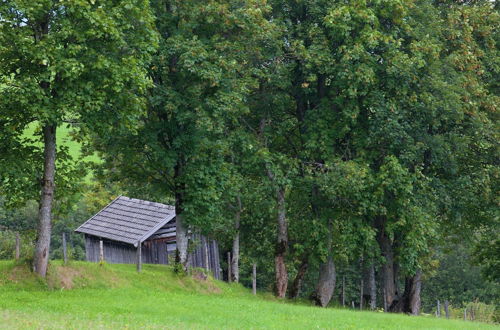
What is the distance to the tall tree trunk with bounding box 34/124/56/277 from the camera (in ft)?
93.8

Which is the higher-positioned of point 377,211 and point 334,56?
point 334,56

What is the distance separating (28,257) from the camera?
29.1 m

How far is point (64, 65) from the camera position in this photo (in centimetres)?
2611

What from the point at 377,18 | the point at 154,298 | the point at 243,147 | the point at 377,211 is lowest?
the point at 154,298

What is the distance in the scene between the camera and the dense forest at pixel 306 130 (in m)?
31.7

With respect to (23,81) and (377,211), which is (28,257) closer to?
(23,81)

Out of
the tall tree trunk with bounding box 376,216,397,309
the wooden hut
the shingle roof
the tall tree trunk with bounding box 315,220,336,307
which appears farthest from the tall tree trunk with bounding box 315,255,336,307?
the shingle roof

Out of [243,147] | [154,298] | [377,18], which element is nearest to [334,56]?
[377,18]

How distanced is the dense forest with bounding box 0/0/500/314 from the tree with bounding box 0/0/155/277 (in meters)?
0.15

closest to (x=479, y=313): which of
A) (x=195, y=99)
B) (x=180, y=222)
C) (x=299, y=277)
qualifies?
(x=299, y=277)

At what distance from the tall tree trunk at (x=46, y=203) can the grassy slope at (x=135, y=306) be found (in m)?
0.65

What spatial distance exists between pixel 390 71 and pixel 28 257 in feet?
59.4

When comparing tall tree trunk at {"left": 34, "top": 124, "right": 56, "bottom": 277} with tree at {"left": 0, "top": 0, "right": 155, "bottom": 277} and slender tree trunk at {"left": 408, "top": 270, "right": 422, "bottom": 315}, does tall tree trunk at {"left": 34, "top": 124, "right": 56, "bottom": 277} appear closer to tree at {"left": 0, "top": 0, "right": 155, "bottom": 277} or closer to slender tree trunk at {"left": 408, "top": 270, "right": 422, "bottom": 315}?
tree at {"left": 0, "top": 0, "right": 155, "bottom": 277}

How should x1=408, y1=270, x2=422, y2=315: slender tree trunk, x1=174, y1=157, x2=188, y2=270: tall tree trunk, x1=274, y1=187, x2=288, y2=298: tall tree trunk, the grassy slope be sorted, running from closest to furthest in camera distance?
the grassy slope → x1=174, y1=157, x2=188, y2=270: tall tree trunk → x1=274, y1=187, x2=288, y2=298: tall tree trunk → x1=408, y1=270, x2=422, y2=315: slender tree trunk
